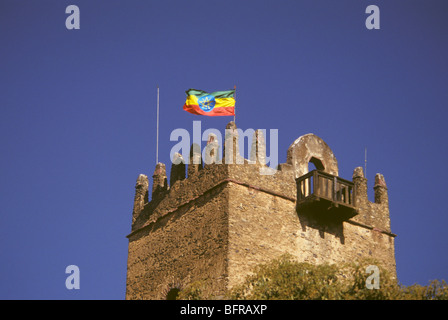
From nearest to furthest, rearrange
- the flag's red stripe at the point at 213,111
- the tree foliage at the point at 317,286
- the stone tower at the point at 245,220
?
the tree foliage at the point at 317,286
the stone tower at the point at 245,220
the flag's red stripe at the point at 213,111

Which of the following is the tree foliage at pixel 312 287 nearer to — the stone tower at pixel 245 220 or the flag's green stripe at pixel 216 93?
the stone tower at pixel 245 220

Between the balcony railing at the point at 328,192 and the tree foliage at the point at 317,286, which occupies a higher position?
the balcony railing at the point at 328,192

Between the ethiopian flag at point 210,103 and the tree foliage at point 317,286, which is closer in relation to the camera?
the tree foliage at point 317,286

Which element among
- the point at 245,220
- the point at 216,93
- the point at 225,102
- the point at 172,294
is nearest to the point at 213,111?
the point at 225,102

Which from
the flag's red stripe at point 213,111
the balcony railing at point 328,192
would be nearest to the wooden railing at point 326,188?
the balcony railing at point 328,192

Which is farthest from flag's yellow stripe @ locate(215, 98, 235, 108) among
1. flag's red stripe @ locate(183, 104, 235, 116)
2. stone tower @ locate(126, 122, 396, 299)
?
stone tower @ locate(126, 122, 396, 299)

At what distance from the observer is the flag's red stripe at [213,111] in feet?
120

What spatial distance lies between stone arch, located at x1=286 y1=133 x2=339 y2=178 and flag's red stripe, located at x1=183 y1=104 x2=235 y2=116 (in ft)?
8.84

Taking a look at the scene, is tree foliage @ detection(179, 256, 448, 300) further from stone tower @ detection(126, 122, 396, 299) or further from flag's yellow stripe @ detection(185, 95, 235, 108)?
flag's yellow stripe @ detection(185, 95, 235, 108)

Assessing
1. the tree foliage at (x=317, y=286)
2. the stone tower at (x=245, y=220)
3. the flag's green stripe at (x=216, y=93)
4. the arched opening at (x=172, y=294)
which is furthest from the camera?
the flag's green stripe at (x=216, y=93)

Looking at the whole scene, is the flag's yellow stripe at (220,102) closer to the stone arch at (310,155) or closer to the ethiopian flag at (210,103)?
the ethiopian flag at (210,103)

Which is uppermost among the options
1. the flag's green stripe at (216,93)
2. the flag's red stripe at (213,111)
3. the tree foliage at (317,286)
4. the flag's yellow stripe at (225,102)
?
the flag's green stripe at (216,93)
